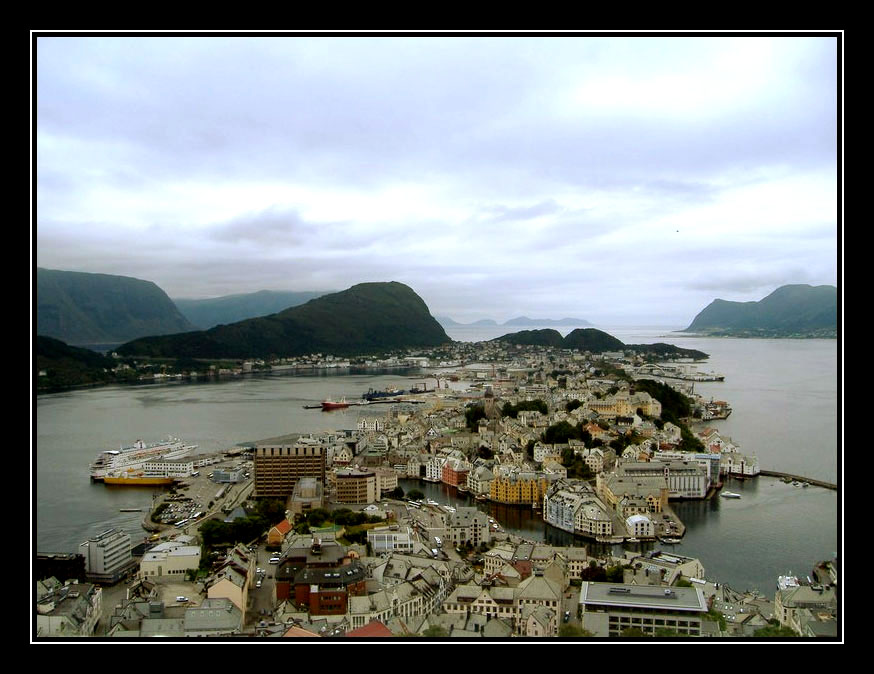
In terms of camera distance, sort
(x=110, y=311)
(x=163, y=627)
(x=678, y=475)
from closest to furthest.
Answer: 1. (x=163, y=627)
2. (x=678, y=475)
3. (x=110, y=311)

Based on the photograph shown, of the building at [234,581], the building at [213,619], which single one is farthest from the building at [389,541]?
the building at [213,619]

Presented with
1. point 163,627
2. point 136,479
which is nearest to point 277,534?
point 163,627

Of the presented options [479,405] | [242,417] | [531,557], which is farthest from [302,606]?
[242,417]

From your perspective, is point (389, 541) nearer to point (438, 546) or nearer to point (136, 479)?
point (438, 546)

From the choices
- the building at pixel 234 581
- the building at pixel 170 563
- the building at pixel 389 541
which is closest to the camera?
the building at pixel 234 581

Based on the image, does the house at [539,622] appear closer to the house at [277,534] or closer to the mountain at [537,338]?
the house at [277,534]

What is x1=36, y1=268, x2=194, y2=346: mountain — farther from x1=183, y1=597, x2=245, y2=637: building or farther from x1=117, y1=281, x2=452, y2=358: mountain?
x1=117, y1=281, x2=452, y2=358: mountain

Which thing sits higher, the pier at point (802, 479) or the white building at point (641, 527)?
the pier at point (802, 479)
